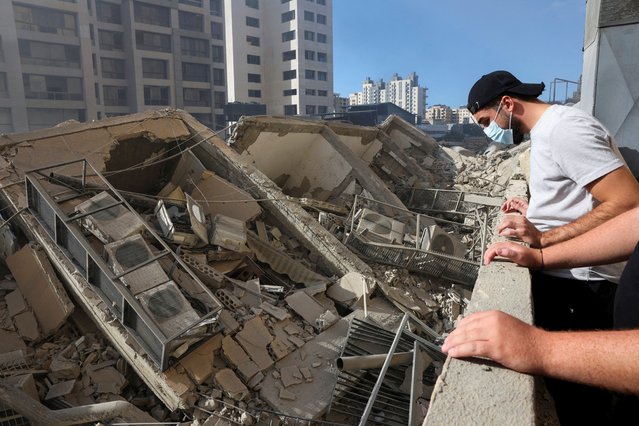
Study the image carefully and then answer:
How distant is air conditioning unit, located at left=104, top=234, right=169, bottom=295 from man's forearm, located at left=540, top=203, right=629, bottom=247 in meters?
4.17

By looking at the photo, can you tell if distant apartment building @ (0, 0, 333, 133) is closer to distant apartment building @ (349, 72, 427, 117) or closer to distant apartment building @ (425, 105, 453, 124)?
distant apartment building @ (425, 105, 453, 124)

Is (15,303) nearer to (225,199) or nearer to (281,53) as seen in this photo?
(225,199)

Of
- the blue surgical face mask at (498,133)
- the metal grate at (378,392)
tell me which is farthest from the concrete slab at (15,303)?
the blue surgical face mask at (498,133)

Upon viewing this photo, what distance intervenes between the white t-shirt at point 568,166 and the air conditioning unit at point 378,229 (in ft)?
19.4

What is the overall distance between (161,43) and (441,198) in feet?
96.2

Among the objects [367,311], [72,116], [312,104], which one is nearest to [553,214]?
[367,311]

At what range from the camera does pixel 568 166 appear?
5.95ft

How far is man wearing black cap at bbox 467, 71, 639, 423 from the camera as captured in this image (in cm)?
170

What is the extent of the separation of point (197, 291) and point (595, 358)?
495 centimetres

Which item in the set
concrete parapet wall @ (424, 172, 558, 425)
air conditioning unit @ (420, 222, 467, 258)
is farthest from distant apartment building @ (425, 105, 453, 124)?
concrete parapet wall @ (424, 172, 558, 425)

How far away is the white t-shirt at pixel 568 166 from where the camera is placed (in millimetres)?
1730

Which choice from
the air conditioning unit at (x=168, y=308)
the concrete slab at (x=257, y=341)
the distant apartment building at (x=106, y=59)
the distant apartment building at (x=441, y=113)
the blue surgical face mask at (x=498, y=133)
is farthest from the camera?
the distant apartment building at (x=441, y=113)

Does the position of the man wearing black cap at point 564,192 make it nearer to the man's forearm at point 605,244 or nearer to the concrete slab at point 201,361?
the man's forearm at point 605,244

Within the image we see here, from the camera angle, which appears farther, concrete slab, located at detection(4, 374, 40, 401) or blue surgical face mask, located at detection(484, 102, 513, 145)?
concrete slab, located at detection(4, 374, 40, 401)
